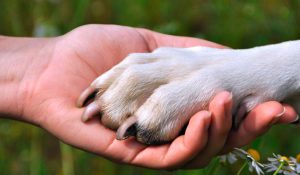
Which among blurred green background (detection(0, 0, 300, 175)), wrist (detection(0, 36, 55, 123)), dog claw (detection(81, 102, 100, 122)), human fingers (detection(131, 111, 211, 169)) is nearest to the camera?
human fingers (detection(131, 111, 211, 169))

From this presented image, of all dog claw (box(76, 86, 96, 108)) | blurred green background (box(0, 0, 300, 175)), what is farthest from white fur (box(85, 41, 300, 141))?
blurred green background (box(0, 0, 300, 175))

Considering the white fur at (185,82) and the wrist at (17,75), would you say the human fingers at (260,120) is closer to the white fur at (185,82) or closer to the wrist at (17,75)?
the white fur at (185,82)

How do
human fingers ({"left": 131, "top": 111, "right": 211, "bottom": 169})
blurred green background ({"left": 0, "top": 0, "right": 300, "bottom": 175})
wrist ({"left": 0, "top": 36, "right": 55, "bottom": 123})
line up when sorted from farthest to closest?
blurred green background ({"left": 0, "top": 0, "right": 300, "bottom": 175}) → wrist ({"left": 0, "top": 36, "right": 55, "bottom": 123}) → human fingers ({"left": 131, "top": 111, "right": 211, "bottom": 169})

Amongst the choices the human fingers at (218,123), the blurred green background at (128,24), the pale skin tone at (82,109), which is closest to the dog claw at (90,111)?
the pale skin tone at (82,109)

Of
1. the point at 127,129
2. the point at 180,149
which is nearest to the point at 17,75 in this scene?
the point at 127,129

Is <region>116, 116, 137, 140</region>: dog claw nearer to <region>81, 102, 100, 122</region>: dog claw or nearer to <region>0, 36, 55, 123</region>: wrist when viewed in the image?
<region>81, 102, 100, 122</region>: dog claw

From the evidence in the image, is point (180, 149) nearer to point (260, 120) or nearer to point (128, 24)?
point (260, 120)
